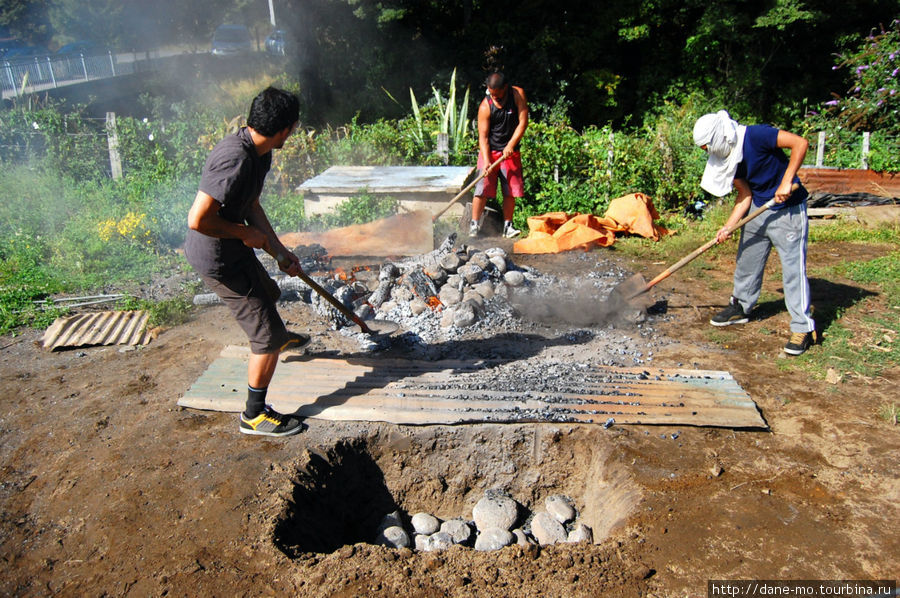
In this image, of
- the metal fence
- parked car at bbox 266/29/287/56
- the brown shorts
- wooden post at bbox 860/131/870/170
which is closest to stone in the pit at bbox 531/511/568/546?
the brown shorts

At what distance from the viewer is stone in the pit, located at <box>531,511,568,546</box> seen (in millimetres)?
3381

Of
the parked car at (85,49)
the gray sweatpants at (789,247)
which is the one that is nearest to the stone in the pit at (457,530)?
the gray sweatpants at (789,247)

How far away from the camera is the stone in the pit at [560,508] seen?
356 cm

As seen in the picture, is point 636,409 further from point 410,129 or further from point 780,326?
point 410,129

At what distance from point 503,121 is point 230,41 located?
21.4m

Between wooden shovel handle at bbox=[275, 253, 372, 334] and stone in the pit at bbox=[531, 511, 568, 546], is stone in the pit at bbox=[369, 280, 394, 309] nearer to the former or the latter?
wooden shovel handle at bbox=[275, 253, 372, 334]

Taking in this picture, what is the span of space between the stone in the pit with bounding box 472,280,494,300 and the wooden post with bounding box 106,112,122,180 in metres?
7.15

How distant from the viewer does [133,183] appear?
914cm

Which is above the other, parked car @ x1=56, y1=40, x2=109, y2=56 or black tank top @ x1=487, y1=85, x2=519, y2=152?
parked car @ x1=56, y1=40, x2=109, y2=56

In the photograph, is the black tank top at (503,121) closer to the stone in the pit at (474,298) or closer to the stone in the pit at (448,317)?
the stone in the pit at (474,298)

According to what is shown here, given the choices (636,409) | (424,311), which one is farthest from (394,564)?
(424,311)

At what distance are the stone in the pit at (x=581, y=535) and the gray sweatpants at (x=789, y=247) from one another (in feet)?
7.79

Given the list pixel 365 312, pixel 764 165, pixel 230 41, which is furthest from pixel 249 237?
pixel 230 41

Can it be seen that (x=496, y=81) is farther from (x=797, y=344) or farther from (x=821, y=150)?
(x=821, y=150)
